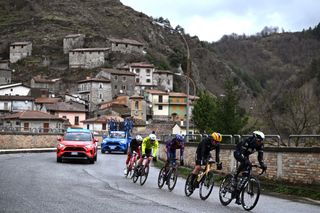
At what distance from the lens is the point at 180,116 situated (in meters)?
116

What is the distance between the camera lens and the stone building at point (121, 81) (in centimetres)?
12394

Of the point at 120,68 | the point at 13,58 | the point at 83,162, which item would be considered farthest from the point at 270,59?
the point at 83,162

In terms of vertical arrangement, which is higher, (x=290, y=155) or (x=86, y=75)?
(x=86, y=75)

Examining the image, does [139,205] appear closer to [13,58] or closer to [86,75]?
[86,75]

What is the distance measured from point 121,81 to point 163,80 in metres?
13.9

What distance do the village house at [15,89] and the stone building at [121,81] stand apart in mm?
19173

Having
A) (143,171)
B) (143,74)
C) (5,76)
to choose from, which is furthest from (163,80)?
(143,171)

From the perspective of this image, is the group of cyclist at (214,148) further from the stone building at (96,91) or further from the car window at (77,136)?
the stone building at (96,91)

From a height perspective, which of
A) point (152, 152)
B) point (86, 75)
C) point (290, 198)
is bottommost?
point (290, 198)

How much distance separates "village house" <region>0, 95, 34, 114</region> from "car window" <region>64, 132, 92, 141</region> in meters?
Answer: 77.2

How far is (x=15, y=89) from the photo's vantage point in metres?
116

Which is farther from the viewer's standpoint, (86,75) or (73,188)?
(86,75)

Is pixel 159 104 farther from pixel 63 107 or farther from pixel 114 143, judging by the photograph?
pixel 114 143

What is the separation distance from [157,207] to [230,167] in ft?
29.7
